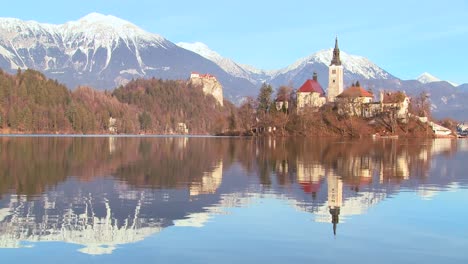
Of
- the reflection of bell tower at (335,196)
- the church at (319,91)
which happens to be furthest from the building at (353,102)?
the reflection of bell tower at (335,196)

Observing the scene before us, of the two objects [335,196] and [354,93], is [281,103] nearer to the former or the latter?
[354,93]

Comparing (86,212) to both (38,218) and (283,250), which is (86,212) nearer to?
(38,218)

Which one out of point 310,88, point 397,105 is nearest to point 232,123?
point 310,88

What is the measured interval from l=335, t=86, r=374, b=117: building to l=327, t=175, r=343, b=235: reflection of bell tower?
→ 448ft

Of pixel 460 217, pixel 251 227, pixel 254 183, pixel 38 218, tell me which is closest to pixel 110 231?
pixel 38 218

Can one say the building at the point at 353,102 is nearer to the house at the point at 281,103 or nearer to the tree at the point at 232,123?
the house at the point at 281,103

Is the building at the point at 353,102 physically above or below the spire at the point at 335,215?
above

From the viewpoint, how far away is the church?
600 ft

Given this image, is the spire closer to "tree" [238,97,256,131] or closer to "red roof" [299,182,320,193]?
"red roof" [299,182,320,193]

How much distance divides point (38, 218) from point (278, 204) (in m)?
10.1

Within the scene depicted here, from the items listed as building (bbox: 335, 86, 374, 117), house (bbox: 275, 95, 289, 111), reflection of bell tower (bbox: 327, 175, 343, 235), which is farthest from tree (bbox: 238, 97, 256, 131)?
reflection of bell tower (bbox: 327, 175, 343, 235)

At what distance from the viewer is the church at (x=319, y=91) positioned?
18275cm

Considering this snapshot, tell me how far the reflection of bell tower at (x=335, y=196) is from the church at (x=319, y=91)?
142759 mm

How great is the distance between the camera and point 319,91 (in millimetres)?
189250
